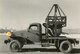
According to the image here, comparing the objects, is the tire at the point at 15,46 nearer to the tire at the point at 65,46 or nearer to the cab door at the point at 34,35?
the cab door at the point at 34,35

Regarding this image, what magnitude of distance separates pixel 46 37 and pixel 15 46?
6.59 feet

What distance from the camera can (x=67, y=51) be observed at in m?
15.9

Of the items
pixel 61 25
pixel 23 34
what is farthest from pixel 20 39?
pixel 61 25

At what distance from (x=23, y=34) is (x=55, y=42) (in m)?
2.06

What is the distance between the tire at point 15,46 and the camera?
16016mm

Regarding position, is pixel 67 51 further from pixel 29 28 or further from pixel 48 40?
pixel 29 28

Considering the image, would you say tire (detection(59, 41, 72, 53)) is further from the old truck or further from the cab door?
the cab door

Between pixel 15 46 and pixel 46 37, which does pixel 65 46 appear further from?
pixel 15 46

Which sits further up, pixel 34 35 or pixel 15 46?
pixel 34 35

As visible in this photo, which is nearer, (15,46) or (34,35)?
(15,46)

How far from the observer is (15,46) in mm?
16031

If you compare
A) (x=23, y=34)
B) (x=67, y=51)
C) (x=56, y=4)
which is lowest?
(x=67, y=51)

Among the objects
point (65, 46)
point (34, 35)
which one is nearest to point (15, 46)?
point (34, 35)

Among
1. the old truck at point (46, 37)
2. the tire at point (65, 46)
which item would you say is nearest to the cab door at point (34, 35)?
the old truck at point (46, 37)
